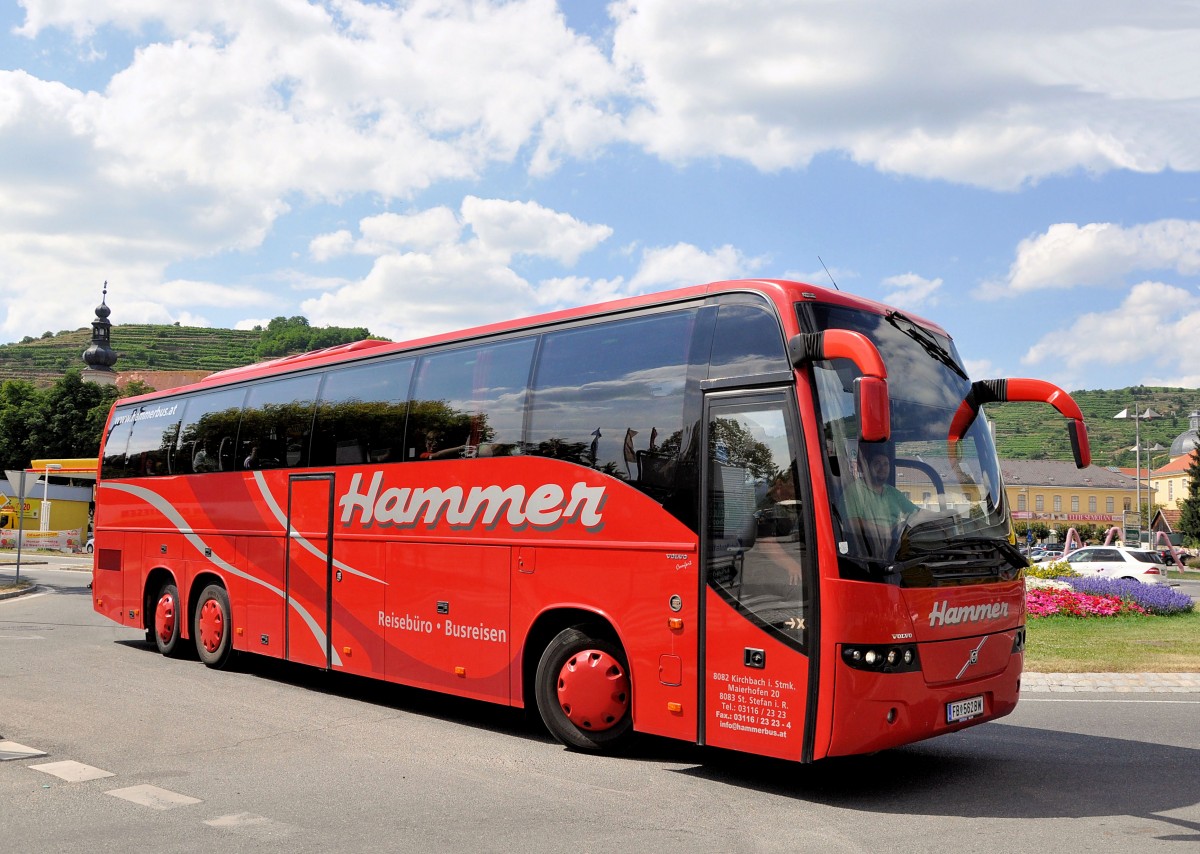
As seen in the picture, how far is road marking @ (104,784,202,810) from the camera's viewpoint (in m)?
6.71

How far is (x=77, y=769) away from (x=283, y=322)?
184579 mm

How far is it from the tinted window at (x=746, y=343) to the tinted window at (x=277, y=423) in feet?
19.0

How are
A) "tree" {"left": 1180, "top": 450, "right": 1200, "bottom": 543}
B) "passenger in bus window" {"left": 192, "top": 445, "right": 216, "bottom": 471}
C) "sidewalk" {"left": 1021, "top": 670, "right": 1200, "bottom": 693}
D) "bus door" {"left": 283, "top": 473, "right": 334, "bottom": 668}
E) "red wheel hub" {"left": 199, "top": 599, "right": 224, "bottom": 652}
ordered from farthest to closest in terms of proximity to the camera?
1. "tree" {"left": 1180, "top": 450, "right": 1200, "bottom": 543}
2. "passenger in bus window" {"left": 192, "top": 445, "right": 216, "bottom": 471}
3. "red wheel hub" {"left": 199, "top": 599, "right": 224, "bottom": 652}
4. "sidewalk" {"left": 1021, "top": 670, "right": 1200, "bottom": 693}
5. "bus door" {"left": 283, "top": 473, "right": 334, "bottom": 668}

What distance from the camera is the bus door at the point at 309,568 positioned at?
11.6 metres

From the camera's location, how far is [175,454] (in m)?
14.6

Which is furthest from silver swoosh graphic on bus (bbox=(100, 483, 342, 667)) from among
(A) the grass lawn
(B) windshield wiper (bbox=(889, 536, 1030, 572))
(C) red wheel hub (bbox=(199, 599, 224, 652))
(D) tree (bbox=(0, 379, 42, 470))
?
(D) tree (bbox=(0, 379, 42, 470))

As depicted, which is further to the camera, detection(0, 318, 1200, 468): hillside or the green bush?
detection(0, 318, 1200, 468): hillside

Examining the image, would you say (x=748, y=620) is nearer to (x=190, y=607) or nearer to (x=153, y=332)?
(x=190, y=607)

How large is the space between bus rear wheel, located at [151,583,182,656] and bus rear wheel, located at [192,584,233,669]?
596 millimetres

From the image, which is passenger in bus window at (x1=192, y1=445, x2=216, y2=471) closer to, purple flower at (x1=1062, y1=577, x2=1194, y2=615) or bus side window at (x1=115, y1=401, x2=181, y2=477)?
bus side window at (x1=115, y1=401, x2=181, y2=477)

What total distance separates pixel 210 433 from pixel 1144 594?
1838cm

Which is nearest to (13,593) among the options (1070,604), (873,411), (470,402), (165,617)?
(165,617)

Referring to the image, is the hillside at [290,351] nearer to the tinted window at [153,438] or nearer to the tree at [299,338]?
the tree at [299,338]

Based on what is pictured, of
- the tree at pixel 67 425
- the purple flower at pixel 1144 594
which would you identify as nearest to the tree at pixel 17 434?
the tree at pixel 67 425
